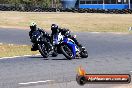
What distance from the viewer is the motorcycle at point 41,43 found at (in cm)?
1644

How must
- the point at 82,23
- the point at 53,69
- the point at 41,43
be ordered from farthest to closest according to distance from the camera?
1. the point at 82,23
2. the point at 41,43
3. the point at 53,69

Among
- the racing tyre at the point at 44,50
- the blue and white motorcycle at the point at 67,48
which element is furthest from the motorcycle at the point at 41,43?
the blue and white motorcycle at the point at 67,48

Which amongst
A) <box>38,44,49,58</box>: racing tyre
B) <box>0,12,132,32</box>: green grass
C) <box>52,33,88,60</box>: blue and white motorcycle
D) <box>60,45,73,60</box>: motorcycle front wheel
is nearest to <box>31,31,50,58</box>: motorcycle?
<box>38,44,49,58</box>: racing tyre

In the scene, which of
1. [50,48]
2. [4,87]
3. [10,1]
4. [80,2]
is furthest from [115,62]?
[10,1]

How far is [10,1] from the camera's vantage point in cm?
12875

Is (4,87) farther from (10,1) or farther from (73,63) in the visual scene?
(10,1)

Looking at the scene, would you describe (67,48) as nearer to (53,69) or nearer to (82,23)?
(53,69)

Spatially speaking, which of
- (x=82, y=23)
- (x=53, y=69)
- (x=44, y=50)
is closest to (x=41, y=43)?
(x=44, y=50)

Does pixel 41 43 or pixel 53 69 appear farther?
pixel 41 43

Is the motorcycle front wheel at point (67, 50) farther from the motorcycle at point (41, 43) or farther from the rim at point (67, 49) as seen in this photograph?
the motorcycle at point (41, 43)

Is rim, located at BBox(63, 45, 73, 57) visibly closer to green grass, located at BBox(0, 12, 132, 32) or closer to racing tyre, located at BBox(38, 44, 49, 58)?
racing tyre, located at BBox(38, 44, 49, 58)

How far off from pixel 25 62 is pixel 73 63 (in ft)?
5.20

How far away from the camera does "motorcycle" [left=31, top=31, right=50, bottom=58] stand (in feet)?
53.9

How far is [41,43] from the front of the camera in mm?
16516
